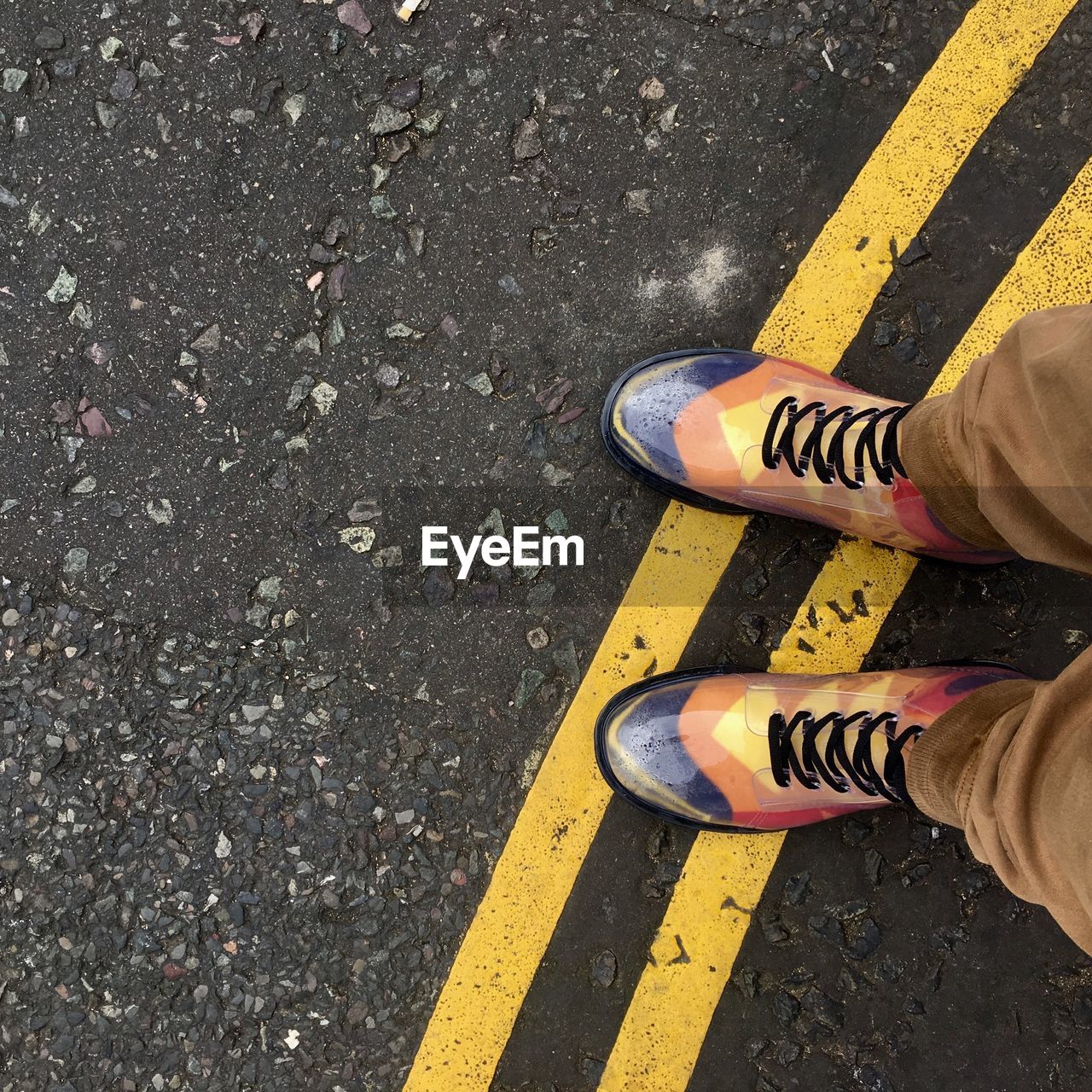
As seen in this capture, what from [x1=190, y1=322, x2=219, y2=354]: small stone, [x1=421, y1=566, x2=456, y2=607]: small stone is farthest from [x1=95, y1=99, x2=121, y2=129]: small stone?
[x1=421, y1=566, x2=456, y2=607]: small stone

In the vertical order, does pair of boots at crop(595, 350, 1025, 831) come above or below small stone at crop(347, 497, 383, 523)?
above

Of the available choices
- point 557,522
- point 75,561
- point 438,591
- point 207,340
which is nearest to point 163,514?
point 75,561

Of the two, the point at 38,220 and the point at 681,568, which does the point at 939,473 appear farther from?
the point at 38,220

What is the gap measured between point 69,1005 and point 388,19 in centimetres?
243

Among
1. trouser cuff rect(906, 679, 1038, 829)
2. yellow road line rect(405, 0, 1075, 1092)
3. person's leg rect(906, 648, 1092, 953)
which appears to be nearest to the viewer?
person's leg rect(906, 648, 1092, 953)

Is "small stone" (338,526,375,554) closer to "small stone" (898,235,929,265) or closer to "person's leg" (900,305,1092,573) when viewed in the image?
"person's leg" (900,305,1092,573)

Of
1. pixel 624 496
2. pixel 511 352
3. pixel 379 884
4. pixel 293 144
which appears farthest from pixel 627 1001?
pixel 293 144

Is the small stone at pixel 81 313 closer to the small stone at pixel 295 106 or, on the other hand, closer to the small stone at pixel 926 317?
the small stone at pixel 295 106

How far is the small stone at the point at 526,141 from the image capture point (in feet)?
6.27

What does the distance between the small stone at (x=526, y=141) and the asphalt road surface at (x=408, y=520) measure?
0.04 feet

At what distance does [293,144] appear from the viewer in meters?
1.90

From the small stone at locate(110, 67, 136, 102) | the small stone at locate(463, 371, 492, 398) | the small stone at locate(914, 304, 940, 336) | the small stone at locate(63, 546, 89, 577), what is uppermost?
the small stone at locate(914, 304, 940, 336)

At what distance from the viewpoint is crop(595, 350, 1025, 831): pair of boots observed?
68.6 inches

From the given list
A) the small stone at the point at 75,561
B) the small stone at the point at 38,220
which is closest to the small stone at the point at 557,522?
the small stone at the point at 75,561
